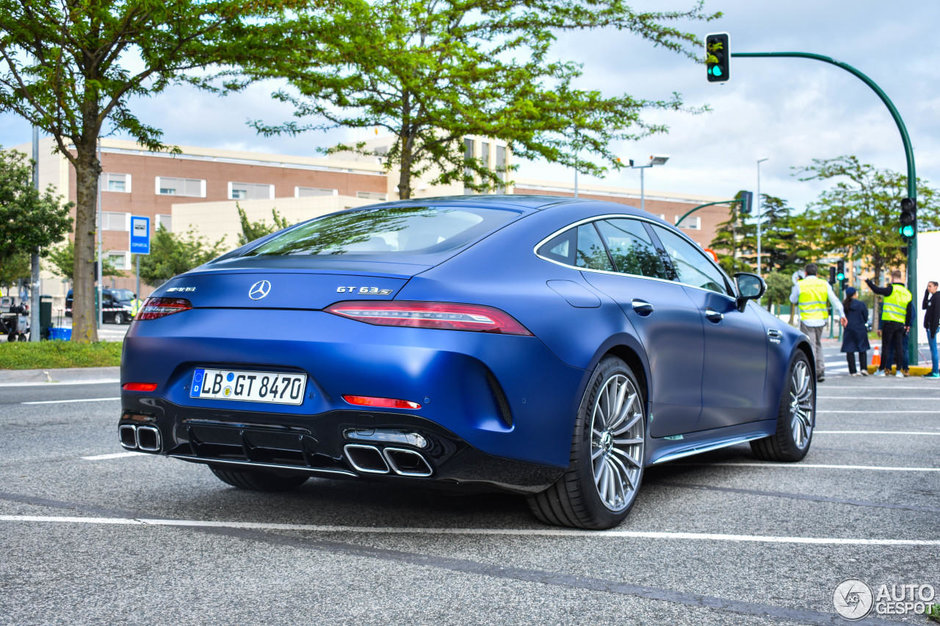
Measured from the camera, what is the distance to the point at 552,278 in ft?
14.1

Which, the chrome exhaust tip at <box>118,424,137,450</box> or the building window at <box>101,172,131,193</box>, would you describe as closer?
the chrome exhaust tip at <box>118,424,137,450</box>

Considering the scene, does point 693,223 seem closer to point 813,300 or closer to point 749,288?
point 813,300

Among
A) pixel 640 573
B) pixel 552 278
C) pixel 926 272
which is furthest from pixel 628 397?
pixel 926 272

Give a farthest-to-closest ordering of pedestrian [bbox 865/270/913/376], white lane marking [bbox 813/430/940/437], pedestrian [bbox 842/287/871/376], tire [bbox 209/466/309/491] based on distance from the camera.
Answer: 1. pedestrian [bbox 842/287/871/376]
2. pedestrian [bbox 865/270/913/376]
3. white lane marking [bbox 813/430/940/437]
4. tire [bbox 209/466/309/491]

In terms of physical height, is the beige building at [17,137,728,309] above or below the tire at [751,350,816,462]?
above

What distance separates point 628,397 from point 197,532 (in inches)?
77.0

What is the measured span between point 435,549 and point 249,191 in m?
87.9

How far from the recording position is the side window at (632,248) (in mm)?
5000

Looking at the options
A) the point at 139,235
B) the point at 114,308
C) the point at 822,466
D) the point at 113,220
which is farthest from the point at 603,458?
the point at 113,220

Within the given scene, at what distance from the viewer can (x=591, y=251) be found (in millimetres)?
4793

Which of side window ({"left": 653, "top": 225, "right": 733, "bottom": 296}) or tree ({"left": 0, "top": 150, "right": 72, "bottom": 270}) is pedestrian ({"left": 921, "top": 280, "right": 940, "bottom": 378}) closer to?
side window ({"left": 653, "top": 225, "right": 733, "bottom": 296})

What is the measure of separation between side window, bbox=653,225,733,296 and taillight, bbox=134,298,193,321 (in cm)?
260

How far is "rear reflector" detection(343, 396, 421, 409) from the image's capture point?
3.71 m

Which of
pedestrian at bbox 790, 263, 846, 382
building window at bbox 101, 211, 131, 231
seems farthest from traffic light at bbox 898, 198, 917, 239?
building window at bbox 101, 211, 131, 231
